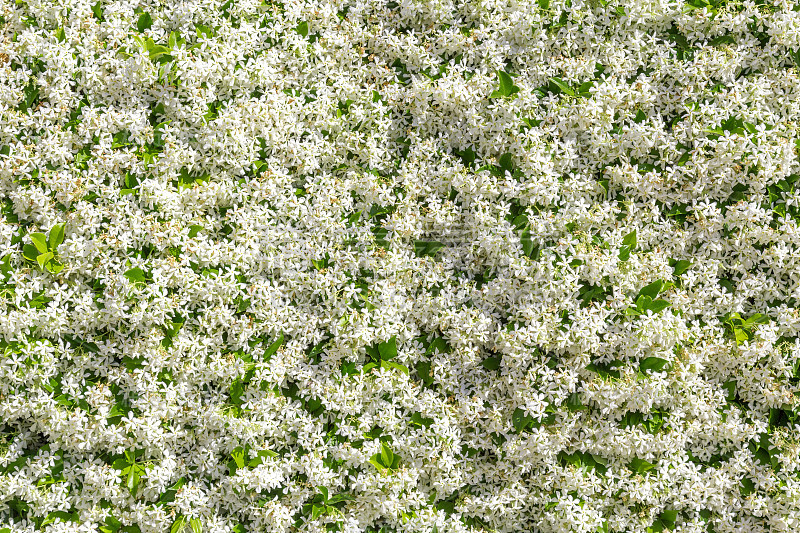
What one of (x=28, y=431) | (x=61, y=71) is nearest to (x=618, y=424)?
(x=28, y=431)

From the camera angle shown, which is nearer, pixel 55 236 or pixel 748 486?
pixel 55 236

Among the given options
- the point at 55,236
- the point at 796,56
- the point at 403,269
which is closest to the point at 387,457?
the point at 403,269

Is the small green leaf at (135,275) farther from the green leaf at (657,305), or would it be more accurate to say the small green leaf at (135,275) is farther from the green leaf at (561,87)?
the green leaf at (657,305)

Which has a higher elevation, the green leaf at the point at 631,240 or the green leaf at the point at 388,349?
the green leaf at the point at 631,240

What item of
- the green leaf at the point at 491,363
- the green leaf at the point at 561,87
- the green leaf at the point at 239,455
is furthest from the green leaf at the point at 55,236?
the green leaf at the point at 561,87

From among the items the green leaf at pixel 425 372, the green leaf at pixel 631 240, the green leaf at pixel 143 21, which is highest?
the green leaf at pixel 143 21

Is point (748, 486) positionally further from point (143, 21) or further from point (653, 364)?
point (143, 21)

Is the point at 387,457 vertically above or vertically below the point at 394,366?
below

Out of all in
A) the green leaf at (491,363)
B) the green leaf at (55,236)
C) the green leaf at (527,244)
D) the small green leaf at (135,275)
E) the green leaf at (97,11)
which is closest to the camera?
the small green leaf at (135,275)

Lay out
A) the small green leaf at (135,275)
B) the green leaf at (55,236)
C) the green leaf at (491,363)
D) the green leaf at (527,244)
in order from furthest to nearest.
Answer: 1. the green leaf at (491,363)
2. the green leaf at (527,244)
3. the green leaf at (55,236)
4. the small green leaf at (135,275)

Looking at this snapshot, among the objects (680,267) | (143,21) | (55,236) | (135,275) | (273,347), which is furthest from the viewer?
(143,21)
